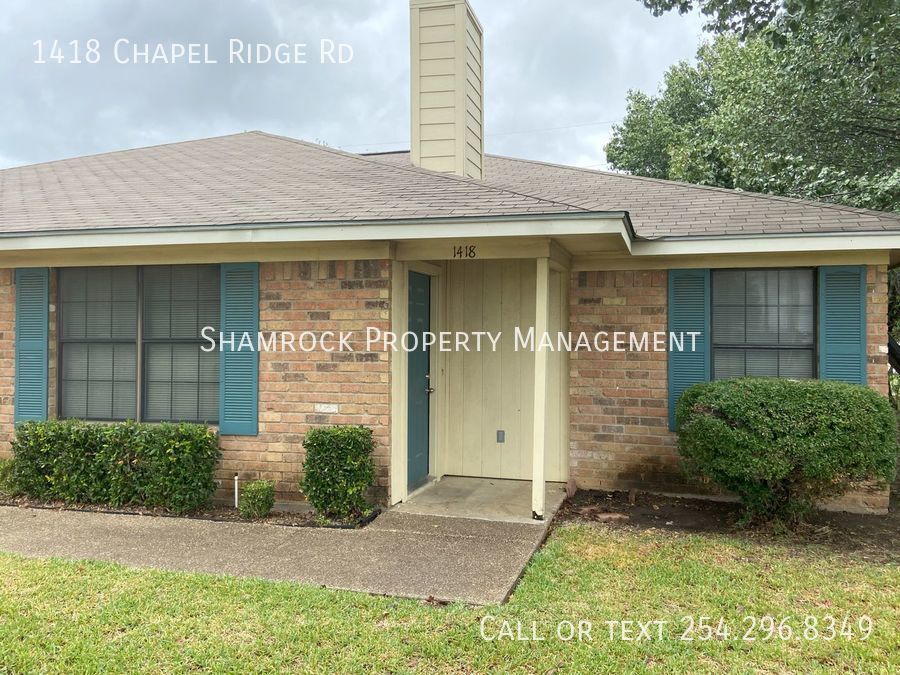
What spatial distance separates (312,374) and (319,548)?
5.68 ft

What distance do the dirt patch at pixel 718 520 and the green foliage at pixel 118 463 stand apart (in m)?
3.24

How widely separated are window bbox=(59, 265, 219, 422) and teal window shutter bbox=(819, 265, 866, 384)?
5.62 meters

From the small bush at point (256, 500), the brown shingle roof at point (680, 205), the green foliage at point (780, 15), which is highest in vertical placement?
the green foliage at point (780, 15)

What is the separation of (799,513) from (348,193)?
4795mm

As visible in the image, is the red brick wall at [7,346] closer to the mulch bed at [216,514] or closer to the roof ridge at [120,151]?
the mulch bed at [216,514]

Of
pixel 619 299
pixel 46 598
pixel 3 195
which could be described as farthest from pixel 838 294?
pixel 3 195

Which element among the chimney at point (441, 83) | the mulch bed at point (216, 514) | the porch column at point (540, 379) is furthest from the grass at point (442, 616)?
the chimney at point (441, 83)

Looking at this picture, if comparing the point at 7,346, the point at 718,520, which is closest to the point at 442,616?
the point at 718,520

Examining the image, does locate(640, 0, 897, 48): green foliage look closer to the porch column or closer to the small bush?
the porch column

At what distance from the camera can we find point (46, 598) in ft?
13.1

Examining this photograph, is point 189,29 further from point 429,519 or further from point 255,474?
point 429,519

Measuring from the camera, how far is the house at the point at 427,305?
5883 mm

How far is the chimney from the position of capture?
25.2ft

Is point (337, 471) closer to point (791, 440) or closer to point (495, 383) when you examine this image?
point (495, 383)
